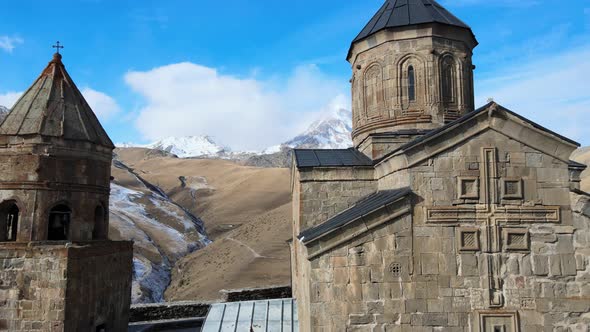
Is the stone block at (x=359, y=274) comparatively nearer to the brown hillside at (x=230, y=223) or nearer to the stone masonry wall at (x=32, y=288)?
the stone masonry wall at (x=32, y=288)

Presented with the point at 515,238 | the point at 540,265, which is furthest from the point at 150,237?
the point at 540,265

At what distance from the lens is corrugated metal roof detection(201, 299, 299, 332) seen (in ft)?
27.5

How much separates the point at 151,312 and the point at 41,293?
6.17 metres

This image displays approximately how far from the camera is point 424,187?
6.89 meters

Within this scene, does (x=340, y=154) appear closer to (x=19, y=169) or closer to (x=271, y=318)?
(x=271, y=318)

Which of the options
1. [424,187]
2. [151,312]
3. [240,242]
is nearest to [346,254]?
[424,187]

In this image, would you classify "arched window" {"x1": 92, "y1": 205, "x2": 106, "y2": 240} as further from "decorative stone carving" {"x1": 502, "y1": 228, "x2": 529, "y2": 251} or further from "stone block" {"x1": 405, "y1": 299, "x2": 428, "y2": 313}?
"decorative stone carving" {"x1": 502, "y1": 228, "x2": 529, "y2": 251}

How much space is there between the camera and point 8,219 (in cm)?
959

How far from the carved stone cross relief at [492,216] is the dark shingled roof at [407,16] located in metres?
4.96

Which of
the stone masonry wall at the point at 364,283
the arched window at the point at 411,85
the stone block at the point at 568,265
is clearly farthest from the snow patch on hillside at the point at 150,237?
the stone block at the point at 568,265

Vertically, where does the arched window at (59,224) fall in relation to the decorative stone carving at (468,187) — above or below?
below

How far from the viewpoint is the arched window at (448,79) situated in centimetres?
1057

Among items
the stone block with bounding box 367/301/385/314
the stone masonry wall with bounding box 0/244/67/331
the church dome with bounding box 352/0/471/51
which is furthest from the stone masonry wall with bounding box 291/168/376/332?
the stone masonry wall with bounding box 0/244/67/331

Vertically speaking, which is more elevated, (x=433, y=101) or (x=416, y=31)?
(x=416, y=31)
